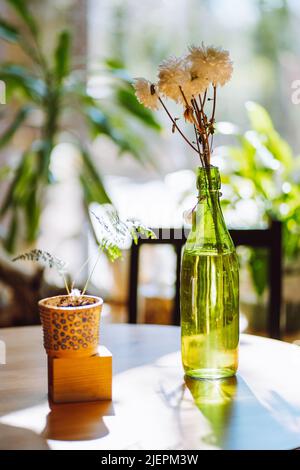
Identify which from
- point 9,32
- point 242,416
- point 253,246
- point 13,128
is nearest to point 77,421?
point 242,416

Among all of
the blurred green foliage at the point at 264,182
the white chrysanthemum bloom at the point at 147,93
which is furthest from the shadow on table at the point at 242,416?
the blurred green foliage at the point at 264,182

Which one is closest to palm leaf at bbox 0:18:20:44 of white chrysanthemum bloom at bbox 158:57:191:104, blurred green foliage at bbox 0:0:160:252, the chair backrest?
blurred green foliage at bbox 0:0:160:252

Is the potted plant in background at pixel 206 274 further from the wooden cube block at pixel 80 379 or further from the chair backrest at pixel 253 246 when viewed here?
the chair backrest at pixel 253 246

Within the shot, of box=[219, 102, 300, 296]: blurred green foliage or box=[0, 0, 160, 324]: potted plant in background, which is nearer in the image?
box=[0, 0, 160, 324]: potted plant in background

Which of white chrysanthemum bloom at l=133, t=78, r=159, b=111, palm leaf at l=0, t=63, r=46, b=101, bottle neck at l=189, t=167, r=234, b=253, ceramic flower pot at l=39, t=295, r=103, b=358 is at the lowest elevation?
ceramic flower pot at l=39, t=295, r=103, b=358

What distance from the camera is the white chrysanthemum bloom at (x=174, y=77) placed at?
1.00 m

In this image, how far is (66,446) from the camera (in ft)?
2.71

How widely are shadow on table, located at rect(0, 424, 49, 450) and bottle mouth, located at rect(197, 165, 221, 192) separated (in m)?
0.48

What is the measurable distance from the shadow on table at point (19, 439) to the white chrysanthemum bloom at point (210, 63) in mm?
589

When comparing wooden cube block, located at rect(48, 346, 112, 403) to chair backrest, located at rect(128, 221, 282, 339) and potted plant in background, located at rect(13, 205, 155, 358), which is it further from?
chair backrest, located at rect(128, 221, 282, 339)

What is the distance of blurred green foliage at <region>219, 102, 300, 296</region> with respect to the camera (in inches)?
126

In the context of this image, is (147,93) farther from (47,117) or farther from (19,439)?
(47,117)

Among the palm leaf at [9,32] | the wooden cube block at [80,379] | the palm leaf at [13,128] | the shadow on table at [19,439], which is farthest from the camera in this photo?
the palm leaf at [9,32]

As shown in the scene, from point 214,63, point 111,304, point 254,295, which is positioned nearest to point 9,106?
point 111,304
